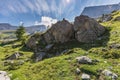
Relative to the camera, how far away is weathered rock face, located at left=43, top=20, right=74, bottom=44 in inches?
2918

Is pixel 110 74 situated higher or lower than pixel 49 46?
lower

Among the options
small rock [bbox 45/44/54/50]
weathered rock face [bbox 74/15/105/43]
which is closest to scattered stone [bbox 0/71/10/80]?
small rock [bbox 45/44/54/50]

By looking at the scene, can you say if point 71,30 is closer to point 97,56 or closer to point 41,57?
point 41,57

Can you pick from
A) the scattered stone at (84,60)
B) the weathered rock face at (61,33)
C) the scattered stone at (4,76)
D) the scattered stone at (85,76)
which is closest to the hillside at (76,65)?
the scattered stone at (85,76)

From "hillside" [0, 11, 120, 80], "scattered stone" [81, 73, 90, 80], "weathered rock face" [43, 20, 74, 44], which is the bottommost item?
"scattered stone" [81, 73, 90, 80]

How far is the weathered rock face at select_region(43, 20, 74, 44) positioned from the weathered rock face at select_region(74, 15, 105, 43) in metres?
2.50

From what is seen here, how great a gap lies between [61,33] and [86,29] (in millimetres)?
8111

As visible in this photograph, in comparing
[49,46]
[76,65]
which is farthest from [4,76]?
[49,46]

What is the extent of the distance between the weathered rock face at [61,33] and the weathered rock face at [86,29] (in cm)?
250

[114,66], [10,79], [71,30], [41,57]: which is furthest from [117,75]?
[71,30]

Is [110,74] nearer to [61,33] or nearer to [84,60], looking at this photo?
[84,60]

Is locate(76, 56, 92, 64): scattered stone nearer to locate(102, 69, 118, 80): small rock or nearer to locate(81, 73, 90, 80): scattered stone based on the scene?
locate(81, 73, 90, 80): scattered stone

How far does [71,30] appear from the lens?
7438cm

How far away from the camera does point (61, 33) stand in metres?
74.6
